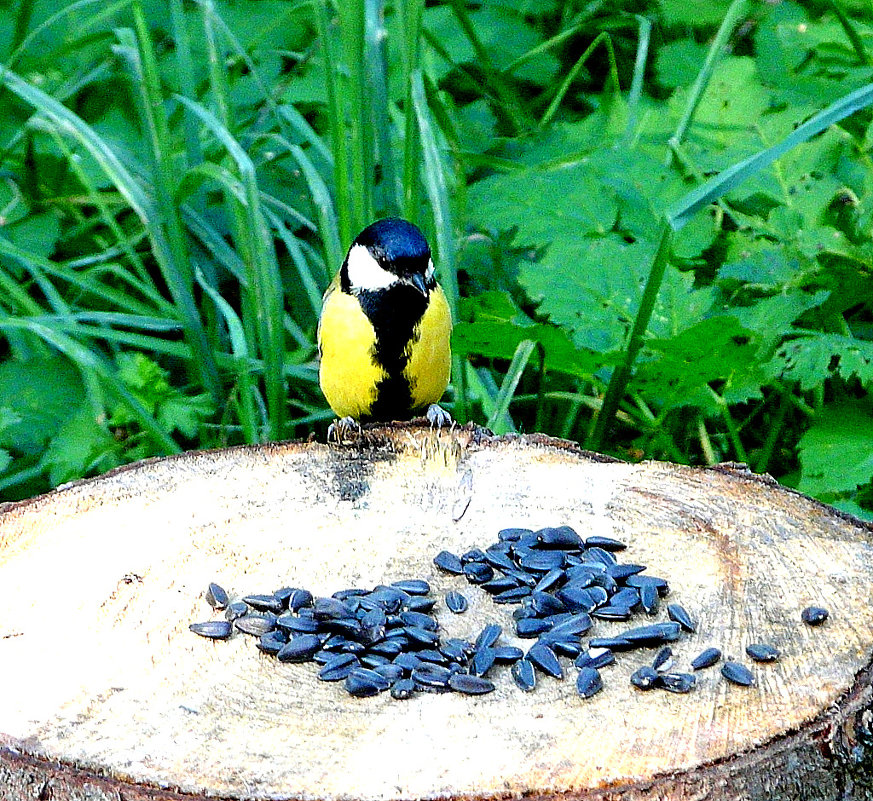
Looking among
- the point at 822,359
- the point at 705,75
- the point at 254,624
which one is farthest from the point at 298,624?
the point at 705,75

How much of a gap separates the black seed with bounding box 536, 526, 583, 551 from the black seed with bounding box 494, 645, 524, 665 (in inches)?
12.6

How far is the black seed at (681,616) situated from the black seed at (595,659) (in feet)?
0.41

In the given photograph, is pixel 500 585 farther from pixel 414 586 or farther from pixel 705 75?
pixel 705 75

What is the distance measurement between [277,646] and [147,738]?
0.30m

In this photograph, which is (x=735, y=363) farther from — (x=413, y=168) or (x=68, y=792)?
(x=68, y=792)

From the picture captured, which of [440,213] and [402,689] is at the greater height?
[440,213]

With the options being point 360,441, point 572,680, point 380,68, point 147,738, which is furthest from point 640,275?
point 147,738

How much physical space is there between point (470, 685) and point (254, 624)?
0.36 metres

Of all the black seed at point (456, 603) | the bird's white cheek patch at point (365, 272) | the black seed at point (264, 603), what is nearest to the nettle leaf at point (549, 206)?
the bird's white cheek patch at point (365, 272)

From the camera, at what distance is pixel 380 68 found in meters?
3.22

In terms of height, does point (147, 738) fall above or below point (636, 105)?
below

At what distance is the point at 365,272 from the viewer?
2.63 meters

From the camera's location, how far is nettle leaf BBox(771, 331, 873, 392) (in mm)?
2758

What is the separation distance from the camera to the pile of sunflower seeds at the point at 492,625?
1.64m
